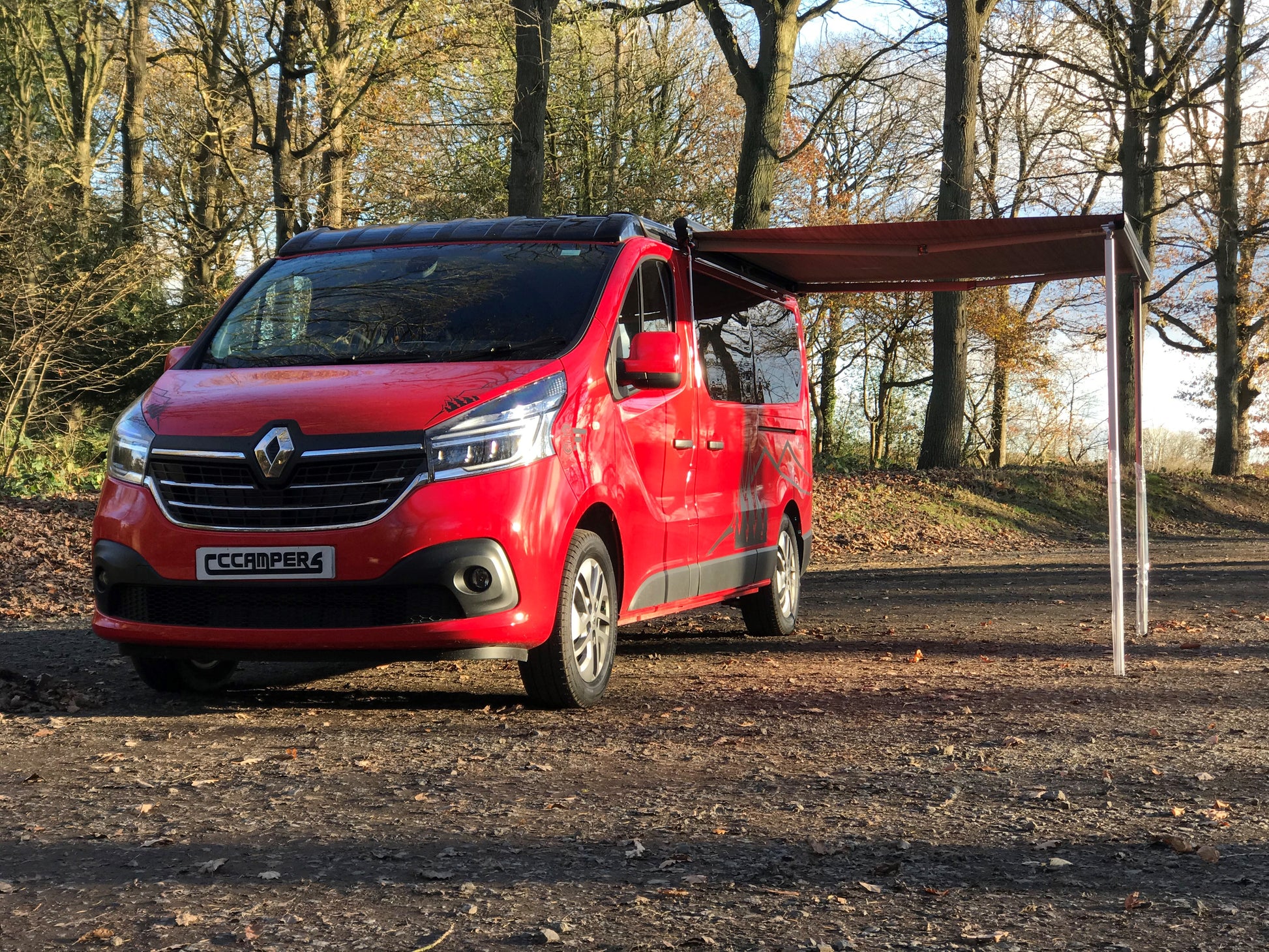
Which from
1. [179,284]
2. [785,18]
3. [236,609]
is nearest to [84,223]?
[179,284]

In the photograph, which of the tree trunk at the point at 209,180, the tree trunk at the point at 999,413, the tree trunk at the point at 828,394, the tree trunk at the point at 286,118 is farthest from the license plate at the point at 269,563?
the tree trunk at the point at 999,413

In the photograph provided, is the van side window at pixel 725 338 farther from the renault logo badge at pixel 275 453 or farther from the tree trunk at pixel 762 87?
the tree trunk at pixel 762 87

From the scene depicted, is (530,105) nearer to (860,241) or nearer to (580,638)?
(860,241)

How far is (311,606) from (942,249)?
4351 millimetres

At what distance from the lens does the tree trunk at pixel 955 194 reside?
21.5 metres

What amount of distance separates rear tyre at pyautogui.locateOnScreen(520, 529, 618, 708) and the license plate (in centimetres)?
100

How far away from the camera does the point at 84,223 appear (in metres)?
19.1

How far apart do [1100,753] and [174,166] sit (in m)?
22.0

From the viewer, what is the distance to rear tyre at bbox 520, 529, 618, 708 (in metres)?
5.79

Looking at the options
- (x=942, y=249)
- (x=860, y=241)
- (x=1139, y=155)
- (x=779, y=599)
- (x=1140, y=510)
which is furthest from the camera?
(x=1139, y=155)

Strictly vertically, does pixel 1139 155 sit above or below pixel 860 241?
above

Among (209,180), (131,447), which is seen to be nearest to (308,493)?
(131,447)

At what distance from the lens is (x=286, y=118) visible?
52.6 ft

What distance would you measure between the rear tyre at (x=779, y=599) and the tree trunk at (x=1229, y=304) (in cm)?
2152
